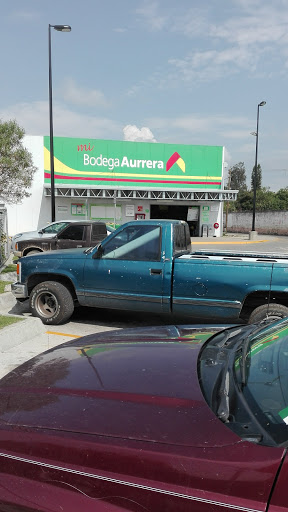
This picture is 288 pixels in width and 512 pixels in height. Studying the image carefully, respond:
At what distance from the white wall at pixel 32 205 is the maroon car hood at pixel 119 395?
27378 mm

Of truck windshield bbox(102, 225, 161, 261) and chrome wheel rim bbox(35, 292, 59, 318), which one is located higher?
truck windshield bbox(102, 225, 161, 261)

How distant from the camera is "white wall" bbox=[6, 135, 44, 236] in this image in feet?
91.7

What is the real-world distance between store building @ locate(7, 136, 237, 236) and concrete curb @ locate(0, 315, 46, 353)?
23.1 metres

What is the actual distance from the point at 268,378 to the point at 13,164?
9015 millimetres

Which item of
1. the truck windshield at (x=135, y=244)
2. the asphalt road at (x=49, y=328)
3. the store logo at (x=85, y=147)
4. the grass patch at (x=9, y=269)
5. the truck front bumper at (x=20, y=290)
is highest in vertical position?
the store logo at (x=85, y=147)

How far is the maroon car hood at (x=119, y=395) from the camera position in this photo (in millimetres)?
1514

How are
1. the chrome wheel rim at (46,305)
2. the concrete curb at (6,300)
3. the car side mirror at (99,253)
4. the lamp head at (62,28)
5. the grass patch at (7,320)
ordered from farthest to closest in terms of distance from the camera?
the lamp head at (62,28) → the concrete curb at (6,300) → the chrome wheel rim at (46,305) → the car side mirror at (99,253) → the grass patch at (7,320)

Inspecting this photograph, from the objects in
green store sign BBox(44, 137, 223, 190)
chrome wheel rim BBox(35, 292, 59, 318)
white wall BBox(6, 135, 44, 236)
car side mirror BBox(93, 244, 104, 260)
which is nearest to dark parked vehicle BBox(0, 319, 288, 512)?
car side mirror BBox(93, 244, 104, 260)

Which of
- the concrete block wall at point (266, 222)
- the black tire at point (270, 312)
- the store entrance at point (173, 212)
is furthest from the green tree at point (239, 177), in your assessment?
the black tire at point (270, 312)

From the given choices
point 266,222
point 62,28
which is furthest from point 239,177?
point 62,28

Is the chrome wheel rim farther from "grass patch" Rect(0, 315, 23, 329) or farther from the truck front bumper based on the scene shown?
"grass patch" Rect(0, 315, 23, 329)

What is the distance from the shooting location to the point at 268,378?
1.77 meters

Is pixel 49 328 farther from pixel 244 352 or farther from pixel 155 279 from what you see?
pixel 244 352

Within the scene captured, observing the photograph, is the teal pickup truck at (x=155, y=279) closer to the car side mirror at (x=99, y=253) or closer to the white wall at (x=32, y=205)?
the car side mirror at (x=99, y=253)
